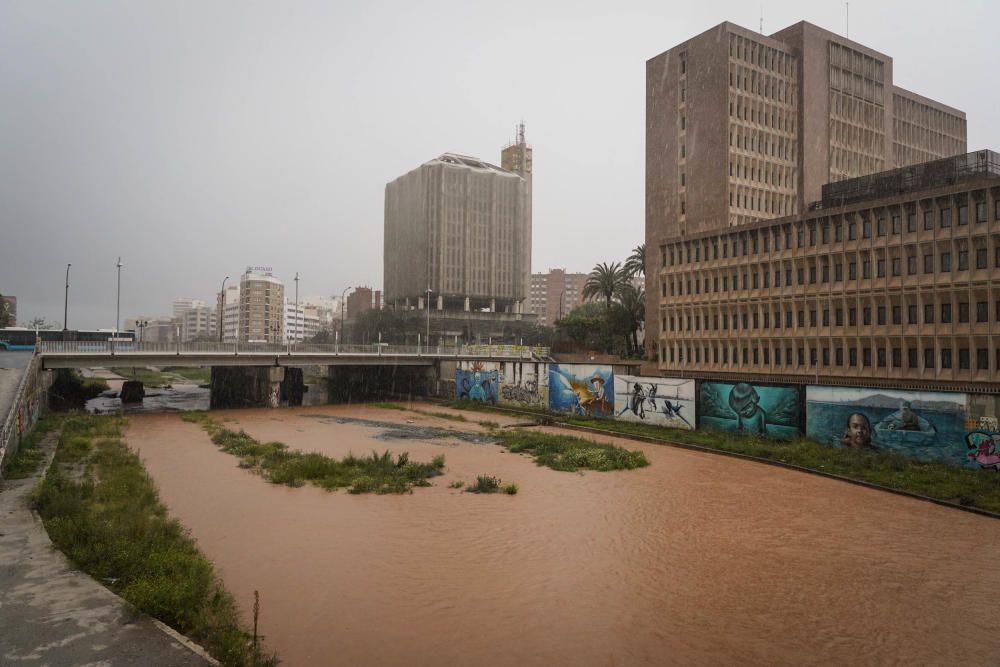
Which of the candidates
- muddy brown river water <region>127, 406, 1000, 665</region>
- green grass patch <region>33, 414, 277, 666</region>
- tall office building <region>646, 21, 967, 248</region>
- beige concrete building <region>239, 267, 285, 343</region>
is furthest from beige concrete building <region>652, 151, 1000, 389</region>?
beige concrete building <region>239, 267, 285, 343</region>

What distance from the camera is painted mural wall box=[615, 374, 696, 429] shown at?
41.9m

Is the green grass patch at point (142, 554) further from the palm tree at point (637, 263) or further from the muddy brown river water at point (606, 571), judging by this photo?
the palm tree at point (637, 263)

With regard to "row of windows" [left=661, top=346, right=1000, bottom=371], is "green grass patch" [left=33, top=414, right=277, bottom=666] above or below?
below

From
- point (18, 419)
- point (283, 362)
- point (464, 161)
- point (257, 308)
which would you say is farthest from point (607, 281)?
point (257, 308)

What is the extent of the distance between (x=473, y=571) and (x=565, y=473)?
14.5m

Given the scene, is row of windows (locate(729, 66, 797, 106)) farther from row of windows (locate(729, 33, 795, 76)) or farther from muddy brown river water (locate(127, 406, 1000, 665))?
muddy brown river water (locate(127, 406, 1000, 665))

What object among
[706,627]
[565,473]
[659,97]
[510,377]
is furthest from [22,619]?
[659,97]

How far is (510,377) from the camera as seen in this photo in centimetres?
6072

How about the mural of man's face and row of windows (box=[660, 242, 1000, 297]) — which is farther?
row of windows (box=[660, 242, 1000, 297])

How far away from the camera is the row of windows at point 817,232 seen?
38.9 meters

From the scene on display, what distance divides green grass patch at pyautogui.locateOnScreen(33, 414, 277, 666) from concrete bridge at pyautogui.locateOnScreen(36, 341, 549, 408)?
30072 millimetres

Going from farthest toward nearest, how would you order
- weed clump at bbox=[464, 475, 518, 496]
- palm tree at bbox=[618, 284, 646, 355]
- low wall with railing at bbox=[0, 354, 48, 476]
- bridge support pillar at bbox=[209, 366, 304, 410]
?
palm tree at bbox=[618, 284, 646, 355] → bridge support pillar at bbox=[209, 366, 304, 410] → weed clump at bbox=[464, 475, 518, 496] → low wall with railing at bbox=[0, 354, 48, 476]

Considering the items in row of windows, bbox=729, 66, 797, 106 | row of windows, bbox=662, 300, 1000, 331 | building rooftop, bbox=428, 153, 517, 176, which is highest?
building rooftop, bbox=428, 153, 517, 176

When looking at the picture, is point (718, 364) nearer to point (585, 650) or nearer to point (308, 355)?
point (308, 355)
